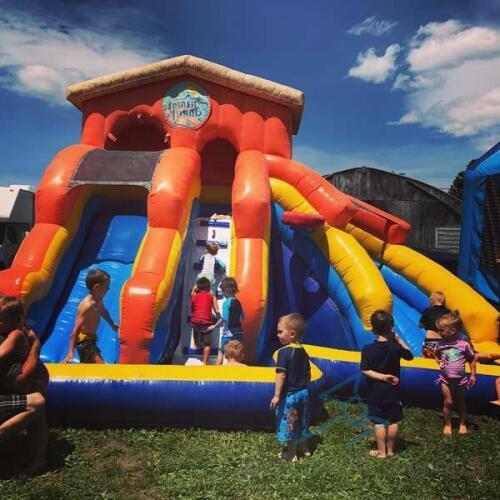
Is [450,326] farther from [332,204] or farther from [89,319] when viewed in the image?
[89,319]

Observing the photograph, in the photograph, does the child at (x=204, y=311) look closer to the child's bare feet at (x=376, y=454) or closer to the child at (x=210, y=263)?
the child at (x=210, y=263)

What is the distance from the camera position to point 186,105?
7.17 metres

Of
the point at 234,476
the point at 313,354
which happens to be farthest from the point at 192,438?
the point at 313,354

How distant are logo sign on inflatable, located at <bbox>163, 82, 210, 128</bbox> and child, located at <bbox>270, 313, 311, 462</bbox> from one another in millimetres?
4642

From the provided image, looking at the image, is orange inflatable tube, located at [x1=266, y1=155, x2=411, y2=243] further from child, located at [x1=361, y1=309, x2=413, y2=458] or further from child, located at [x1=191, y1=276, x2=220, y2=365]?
child, located at [x1=361, y1=309, x2=413, y2=458]

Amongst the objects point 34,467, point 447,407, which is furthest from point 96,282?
point 447,407

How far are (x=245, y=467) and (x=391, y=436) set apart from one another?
1001 mm

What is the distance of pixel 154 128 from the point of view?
8.13 m

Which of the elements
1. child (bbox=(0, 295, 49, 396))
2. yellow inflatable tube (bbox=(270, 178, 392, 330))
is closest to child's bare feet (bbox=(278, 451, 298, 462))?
child (bbox=(0, 295, 49, 396))

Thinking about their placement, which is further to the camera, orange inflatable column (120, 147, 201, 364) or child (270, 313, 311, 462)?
orange inflatable column (120, 147, 201, 364)

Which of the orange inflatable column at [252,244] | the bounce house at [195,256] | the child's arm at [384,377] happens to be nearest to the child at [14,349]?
the bounce house at [195,256]

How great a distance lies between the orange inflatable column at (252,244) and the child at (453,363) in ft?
6.68

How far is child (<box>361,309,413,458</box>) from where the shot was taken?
324 cm

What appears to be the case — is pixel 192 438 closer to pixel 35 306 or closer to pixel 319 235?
pixel 35 306
